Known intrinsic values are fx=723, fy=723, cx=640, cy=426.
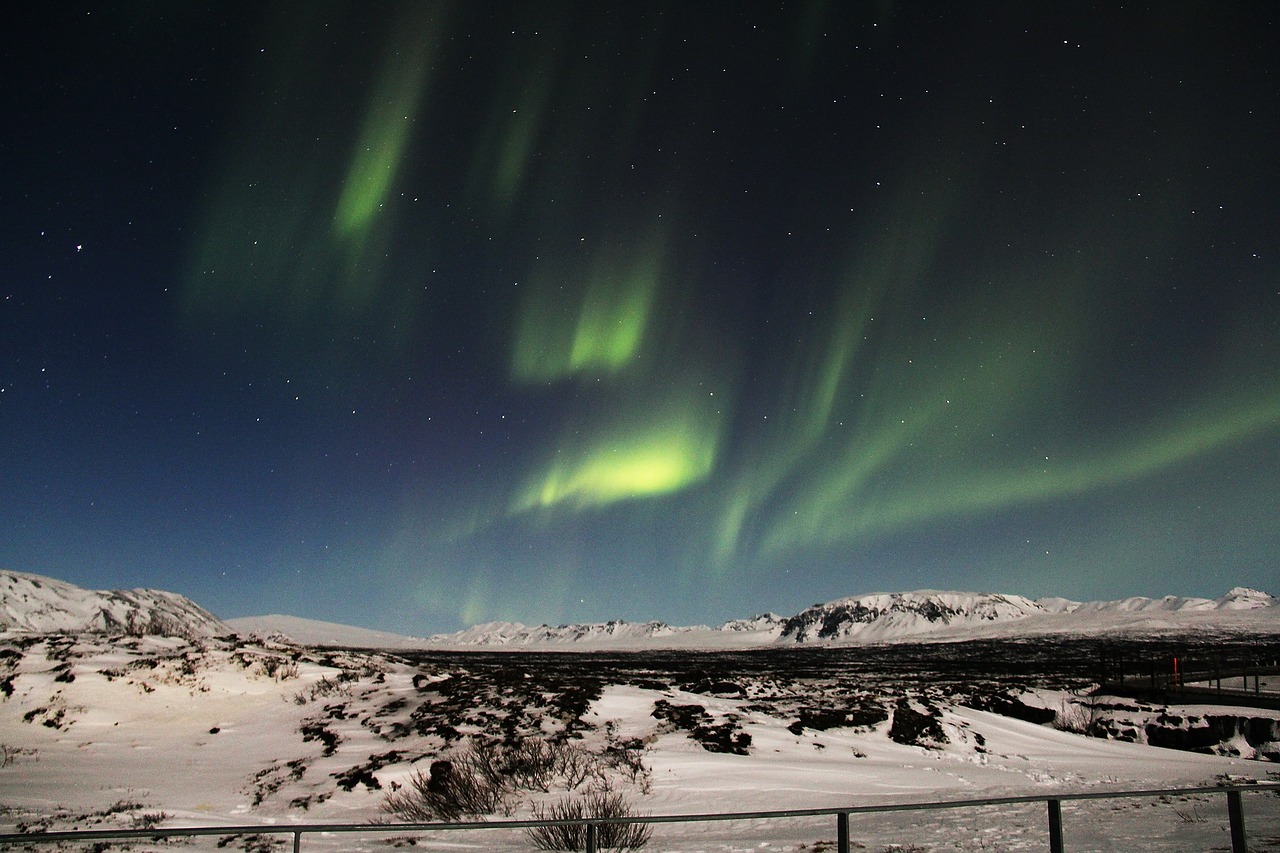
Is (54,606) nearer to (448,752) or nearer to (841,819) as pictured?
(448,752)

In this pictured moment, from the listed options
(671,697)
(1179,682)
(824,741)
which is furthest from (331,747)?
(1179,682)

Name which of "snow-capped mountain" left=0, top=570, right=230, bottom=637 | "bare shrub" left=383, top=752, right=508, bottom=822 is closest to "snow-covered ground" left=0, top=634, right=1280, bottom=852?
"bare shrub" left=383, top=752, right=508, bottom=822

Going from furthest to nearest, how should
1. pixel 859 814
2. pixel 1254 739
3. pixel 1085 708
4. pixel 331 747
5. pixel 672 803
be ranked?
1. pixel 1085 708
2. pixel 1254 739
3. pixel 331 747
4. pixel 672 803
5. pixel 859 814

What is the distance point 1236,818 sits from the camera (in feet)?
20.5

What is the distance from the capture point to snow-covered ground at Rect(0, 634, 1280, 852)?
6598 millimetres

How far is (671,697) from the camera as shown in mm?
26688

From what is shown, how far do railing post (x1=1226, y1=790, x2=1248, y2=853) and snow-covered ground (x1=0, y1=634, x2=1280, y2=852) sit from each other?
64 mm

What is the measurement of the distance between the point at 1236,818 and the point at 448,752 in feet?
55.1

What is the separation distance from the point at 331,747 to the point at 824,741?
14.1 metres

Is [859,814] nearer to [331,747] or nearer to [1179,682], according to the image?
[331,747]

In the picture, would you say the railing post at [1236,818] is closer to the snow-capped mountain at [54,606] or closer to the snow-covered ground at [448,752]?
the snow-covered ground at [448,752]

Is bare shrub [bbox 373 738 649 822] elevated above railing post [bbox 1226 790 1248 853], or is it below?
below

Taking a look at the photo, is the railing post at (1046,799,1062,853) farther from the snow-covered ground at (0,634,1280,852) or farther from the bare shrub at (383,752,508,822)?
the bare shrub at (383,752,508,822)

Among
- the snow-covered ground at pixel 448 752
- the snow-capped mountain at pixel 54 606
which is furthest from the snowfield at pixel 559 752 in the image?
the snow-capped mountain at pixel 54 606
